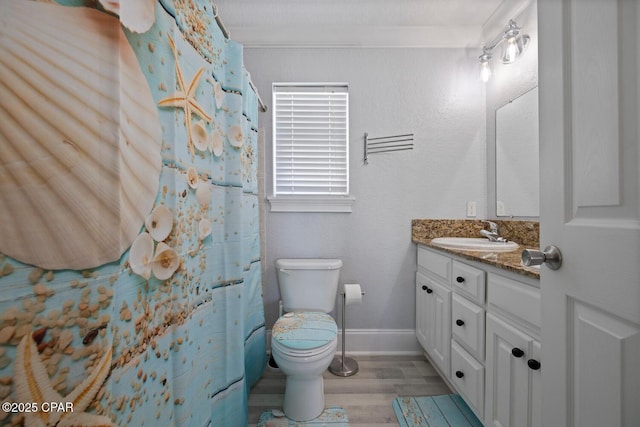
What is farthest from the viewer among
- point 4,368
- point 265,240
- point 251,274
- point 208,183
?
point 265,240

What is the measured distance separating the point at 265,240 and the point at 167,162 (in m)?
1.19

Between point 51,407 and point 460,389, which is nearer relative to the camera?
point 51,407

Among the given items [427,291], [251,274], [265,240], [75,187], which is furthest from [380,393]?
[75,187]

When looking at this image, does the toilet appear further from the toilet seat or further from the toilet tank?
the toilet tank

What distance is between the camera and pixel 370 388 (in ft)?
4.85

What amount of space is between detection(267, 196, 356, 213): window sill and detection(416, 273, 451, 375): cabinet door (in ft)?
2.53

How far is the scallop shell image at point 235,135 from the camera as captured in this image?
1.11m

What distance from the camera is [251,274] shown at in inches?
57.2

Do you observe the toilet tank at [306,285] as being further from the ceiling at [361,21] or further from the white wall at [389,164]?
the ceiling at [361,21]

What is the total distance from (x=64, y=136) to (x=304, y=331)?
120 centimetres

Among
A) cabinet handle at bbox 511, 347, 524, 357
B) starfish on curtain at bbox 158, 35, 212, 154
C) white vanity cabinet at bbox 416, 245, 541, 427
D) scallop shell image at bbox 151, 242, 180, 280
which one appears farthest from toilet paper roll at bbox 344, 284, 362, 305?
starfish on curtain at bbox 158, 35, 212, 154

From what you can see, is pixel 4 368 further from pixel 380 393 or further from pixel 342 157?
pixel 342 157

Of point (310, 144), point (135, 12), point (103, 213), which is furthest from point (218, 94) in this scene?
point (310, 144)

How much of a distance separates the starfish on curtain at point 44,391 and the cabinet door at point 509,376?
49.9 inches
